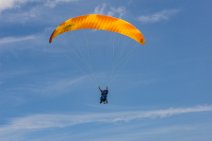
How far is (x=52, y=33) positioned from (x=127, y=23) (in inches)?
Answer: 323

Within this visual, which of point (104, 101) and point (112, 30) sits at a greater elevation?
point (112, 30)

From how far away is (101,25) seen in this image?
66.6m

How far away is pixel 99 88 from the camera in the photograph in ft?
234

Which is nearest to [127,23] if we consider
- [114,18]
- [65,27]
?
[114,18]

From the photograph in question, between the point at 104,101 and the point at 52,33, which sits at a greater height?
the point at 52,33

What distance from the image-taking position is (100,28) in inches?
2608

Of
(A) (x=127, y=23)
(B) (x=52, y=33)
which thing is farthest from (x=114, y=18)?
(B) (x=52, y=33)

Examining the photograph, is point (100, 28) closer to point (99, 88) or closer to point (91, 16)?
point (91, 16)

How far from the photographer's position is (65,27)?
222ft

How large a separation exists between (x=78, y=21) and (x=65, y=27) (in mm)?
1744

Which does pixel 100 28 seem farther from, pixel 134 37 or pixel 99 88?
pixel 99 88

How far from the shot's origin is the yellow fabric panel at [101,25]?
6662cm

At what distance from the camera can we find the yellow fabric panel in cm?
6662

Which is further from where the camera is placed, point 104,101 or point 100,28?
point 104,101
